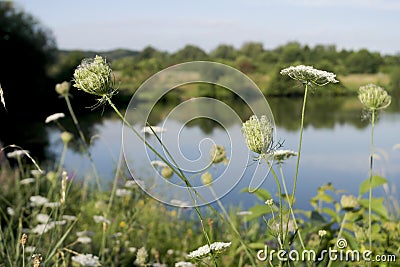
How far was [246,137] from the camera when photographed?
3.85ft

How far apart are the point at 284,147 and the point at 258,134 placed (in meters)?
0.44

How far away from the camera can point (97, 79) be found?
113cm

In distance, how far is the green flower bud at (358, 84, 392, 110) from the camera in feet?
5.62

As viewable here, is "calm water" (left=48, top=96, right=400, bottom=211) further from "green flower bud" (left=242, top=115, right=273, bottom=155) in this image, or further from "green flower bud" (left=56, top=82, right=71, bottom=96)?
"green flower bud" (left=56, top=82, right=71, bottom=96)

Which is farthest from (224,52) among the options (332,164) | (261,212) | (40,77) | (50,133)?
(261,212)

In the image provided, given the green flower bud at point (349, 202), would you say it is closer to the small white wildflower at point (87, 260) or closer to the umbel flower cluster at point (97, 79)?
the small white wildflower at point (87, 260)

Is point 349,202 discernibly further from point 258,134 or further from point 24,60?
point 24,60

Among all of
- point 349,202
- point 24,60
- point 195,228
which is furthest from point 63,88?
point 24,60

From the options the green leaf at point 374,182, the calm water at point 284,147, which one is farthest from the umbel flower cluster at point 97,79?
the green leaf at point 374,182

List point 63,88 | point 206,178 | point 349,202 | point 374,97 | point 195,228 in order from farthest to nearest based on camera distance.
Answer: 1. point 195,228
2. point 63,88
3. point 349,202
4. point 206,178
5. point 374,97

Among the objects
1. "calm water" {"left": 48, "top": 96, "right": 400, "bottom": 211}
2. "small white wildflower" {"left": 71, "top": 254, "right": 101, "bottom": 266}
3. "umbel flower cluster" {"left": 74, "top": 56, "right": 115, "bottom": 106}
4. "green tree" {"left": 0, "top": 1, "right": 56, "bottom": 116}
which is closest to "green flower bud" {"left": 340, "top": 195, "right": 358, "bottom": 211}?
"calm water" {"left": 48, "top": 96, "right": 400, "bottom": 211}

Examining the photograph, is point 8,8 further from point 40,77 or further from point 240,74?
point 240,74

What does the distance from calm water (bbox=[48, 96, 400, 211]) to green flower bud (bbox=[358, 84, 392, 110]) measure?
0.15 ft

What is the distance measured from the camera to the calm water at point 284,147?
1881mm
